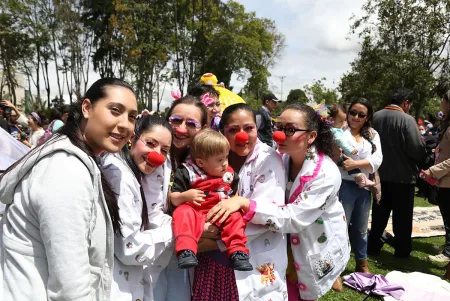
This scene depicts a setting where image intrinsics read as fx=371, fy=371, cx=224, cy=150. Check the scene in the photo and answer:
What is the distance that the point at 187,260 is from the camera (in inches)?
78.0

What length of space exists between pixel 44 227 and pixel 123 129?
51 cm

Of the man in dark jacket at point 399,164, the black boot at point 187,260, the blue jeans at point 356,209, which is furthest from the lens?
the man in dark jacket at point 399,164

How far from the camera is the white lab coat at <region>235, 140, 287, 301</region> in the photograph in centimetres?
216

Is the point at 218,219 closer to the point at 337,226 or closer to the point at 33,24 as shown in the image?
the point at 337,226

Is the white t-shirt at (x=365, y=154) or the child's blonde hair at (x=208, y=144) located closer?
the child's blonde hair at (x=208, y=144)

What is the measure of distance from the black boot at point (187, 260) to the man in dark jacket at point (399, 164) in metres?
3.79

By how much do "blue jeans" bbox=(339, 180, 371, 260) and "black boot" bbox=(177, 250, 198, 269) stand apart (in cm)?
291

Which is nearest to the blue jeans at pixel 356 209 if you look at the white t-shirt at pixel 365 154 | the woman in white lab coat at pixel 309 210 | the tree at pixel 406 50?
the white t-shirt at pixel 365 154

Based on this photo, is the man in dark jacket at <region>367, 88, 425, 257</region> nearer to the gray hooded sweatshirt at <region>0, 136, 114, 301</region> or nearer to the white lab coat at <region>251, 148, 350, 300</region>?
the white lab coat at <region>251, 148, 350, 300</region>

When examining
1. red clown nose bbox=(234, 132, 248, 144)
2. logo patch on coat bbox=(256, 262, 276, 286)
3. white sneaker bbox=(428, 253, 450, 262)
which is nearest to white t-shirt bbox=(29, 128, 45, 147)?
red clown nose bbox=(234, 132, 248, 144)

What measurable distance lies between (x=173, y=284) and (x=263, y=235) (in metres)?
0.63

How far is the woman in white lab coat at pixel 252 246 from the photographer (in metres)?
2.17

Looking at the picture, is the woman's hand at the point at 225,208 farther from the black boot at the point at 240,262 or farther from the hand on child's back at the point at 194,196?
the black boot at the point at 240,262

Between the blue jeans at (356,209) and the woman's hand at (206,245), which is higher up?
the woman's hand at (206,245)
